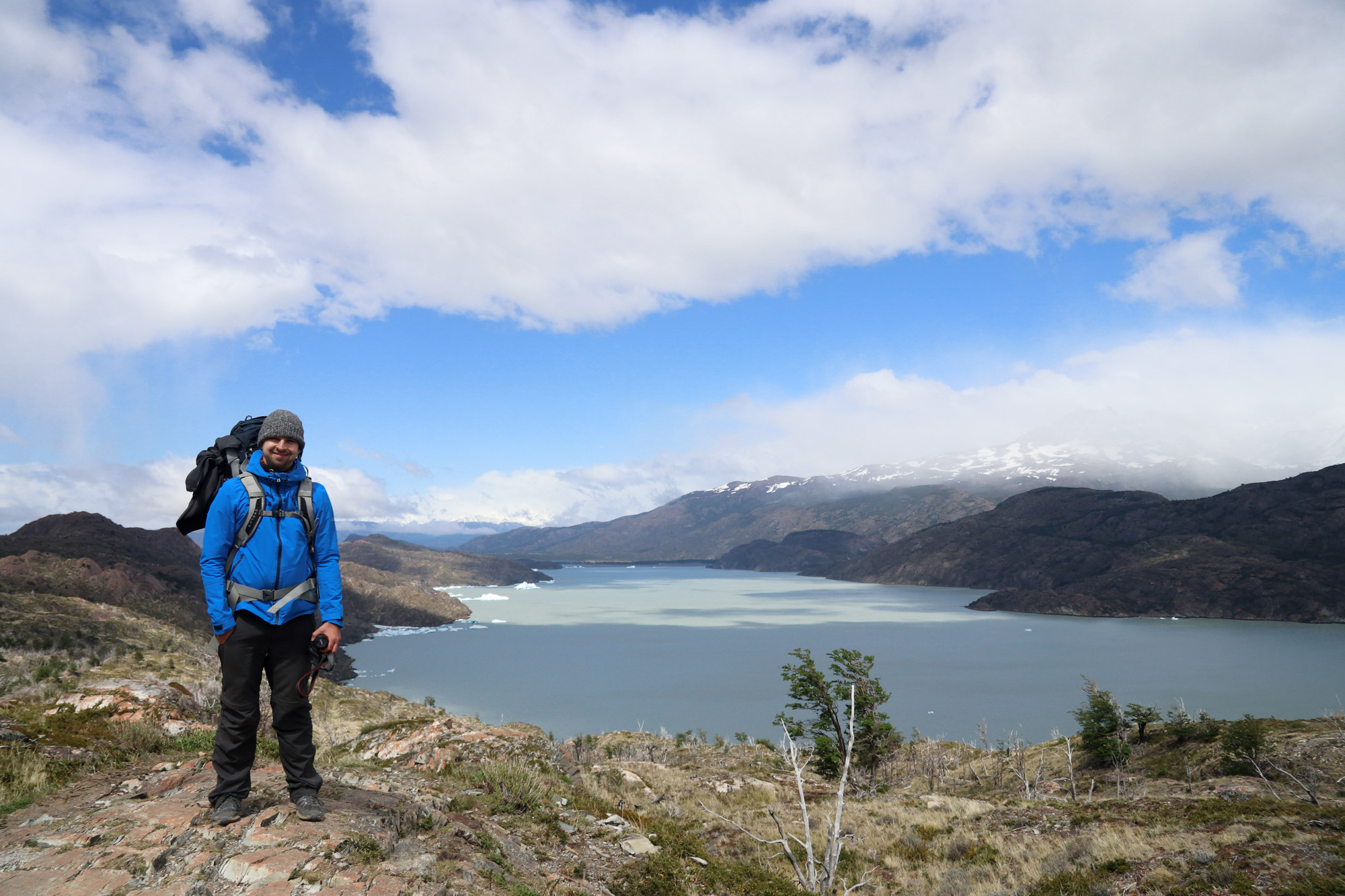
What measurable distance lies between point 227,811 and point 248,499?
2.41 metres

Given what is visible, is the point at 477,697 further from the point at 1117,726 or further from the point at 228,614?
the point at 228,614

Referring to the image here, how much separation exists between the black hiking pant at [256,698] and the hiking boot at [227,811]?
0.16ft

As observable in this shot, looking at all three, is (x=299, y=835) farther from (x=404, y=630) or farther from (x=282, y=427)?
(x=404, y=630)

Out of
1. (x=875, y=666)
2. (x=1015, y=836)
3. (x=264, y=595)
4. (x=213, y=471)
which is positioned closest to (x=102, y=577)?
(x=213, y=471)

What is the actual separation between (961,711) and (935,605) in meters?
117

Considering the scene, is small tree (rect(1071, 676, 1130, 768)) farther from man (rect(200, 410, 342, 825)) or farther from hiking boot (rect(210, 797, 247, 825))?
hiking boot (rect(210, 797, 247, 825))

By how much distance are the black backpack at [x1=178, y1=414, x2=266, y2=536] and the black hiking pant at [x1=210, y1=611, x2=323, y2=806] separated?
95 centimetres

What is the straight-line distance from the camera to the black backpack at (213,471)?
5.00m

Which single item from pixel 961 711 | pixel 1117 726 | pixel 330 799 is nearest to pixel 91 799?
pixel 330 799

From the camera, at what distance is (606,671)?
9556 centimetres

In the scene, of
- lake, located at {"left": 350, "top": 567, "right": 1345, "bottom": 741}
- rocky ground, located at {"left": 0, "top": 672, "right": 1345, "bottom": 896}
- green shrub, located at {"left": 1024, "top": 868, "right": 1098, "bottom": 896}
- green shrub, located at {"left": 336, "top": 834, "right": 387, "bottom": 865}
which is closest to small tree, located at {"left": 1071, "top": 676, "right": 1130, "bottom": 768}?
rocky ground, located at {"left": 0, "top": 672, "right": 1345, "bottom": 896}

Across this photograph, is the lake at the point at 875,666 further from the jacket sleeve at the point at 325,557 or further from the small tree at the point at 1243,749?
the jacket sleeve at the point at 325,557

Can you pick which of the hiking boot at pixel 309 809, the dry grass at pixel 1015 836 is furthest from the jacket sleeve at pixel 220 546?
the dry grass at pixel 1015 836

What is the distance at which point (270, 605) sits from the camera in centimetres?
486
